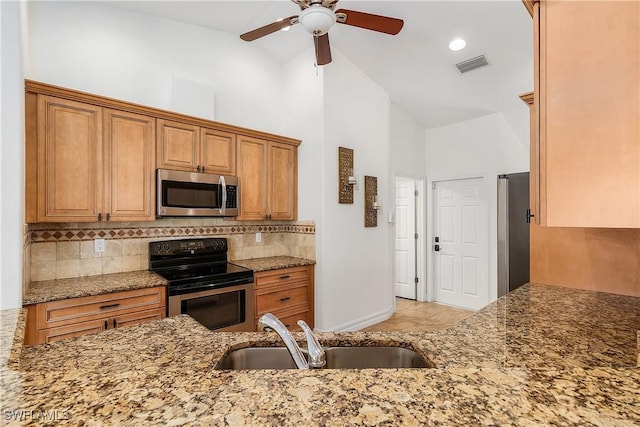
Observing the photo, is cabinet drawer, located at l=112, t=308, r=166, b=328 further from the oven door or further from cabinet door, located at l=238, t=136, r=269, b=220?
cabinet door, located at l=238, t=136, r=269, b=220

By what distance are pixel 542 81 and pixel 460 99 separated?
3485 mm

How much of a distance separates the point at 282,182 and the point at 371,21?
192 centimetres

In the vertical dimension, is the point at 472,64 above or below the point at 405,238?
above

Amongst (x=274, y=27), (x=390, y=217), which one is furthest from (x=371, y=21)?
(x=390, y=217)

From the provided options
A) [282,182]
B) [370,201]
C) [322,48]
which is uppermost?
[322,48]

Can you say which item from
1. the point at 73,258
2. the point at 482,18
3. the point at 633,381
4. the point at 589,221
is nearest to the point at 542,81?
the point at 589,221

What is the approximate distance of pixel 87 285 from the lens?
2.34 m

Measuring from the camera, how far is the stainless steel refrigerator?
4020mm

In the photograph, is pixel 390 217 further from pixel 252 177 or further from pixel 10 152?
pixel 10 152

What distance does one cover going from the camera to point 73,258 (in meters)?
2.58

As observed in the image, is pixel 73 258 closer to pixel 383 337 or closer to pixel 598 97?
pixel 383 337

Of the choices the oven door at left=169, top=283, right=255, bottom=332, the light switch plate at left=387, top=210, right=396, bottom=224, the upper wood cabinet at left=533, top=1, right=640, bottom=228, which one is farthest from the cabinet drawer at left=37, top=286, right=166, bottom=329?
the light switch plate at left=387, top=210, right=396, bottom=224

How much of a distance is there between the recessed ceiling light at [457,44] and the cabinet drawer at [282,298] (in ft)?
9.70

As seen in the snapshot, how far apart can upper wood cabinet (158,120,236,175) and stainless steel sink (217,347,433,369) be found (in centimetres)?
222
